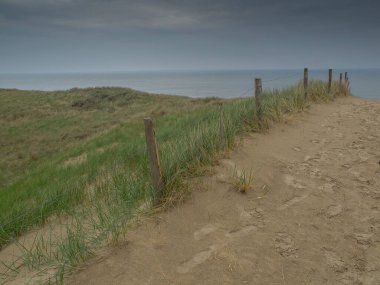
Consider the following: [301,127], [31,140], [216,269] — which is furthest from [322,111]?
[31,140]

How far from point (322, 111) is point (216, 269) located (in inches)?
410

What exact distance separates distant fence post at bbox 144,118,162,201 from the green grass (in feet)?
0.51

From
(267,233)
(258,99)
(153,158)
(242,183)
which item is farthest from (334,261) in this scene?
(258,99)

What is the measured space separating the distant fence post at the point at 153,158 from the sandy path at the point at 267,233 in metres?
0.42

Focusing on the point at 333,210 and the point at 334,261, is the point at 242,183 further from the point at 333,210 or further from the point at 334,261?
the point at 334,261

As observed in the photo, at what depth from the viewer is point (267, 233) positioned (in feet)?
13.5

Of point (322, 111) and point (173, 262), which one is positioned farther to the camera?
point (322, 111)

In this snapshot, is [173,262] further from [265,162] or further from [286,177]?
[265,162]

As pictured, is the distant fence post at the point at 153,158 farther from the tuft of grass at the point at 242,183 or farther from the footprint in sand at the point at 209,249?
the tuft of grass at the point at 242,183

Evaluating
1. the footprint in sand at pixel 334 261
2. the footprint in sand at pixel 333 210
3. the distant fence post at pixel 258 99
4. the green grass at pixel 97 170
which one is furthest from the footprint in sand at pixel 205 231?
the distant fence post at pixel 258 99

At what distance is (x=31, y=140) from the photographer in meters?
19.6

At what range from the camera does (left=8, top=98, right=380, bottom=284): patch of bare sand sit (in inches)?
134

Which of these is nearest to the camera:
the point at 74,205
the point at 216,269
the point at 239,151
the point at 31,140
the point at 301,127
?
the point at 216,269

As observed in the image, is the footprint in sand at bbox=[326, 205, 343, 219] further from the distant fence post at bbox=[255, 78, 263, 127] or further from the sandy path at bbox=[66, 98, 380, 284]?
the distant fence post at bbox=[255, 78, 263, 127]
